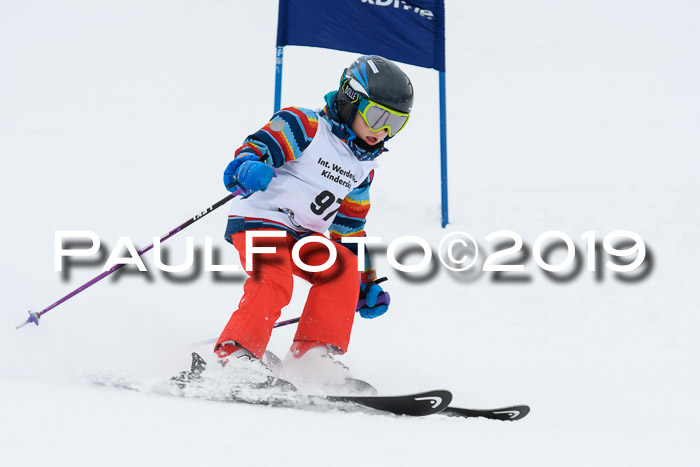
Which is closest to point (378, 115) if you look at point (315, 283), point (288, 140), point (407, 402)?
point (288, 140)

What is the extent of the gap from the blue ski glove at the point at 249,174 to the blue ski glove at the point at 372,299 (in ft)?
3.27

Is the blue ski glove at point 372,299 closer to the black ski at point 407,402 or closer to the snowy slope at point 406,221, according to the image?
the snowy slope at point 406,221

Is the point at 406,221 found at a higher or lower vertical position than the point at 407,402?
higher

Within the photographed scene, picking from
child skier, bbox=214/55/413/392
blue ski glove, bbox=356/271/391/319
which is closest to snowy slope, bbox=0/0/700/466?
blue ski glove, bbox=356/271/391/319

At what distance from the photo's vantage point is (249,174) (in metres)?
3.15

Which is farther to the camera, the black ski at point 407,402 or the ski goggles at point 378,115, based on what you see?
the ski goggles at point 378,115

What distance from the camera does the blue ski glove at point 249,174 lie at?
3.13 m

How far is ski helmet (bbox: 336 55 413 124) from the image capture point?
3.41 m

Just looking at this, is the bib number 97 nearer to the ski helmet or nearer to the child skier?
the child skier

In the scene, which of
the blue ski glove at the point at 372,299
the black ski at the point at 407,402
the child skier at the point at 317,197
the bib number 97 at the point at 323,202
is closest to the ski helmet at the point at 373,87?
the child skier at the point at 317,197

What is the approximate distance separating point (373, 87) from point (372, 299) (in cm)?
114

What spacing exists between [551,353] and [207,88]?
865 cm

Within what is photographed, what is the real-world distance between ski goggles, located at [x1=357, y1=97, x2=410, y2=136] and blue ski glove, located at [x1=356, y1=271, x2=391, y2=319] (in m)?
0.85

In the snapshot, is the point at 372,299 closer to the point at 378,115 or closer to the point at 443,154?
the point at 378,115
